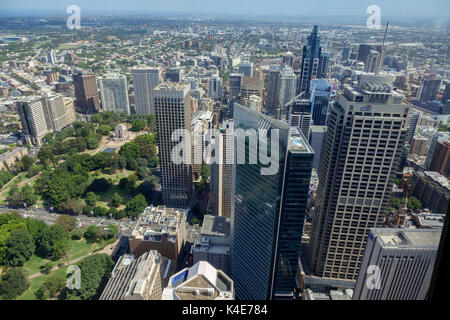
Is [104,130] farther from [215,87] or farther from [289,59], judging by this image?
[289,59]

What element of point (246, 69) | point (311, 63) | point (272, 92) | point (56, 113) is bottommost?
point (56, 113)

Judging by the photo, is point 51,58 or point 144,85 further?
point 51,58

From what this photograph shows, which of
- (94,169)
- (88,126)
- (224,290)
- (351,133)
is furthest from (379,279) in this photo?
(88,126)

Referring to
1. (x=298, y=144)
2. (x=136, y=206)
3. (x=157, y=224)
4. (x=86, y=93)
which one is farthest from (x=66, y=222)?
(x=86, y=93)

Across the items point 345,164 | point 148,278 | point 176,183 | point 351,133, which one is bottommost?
point 176,183

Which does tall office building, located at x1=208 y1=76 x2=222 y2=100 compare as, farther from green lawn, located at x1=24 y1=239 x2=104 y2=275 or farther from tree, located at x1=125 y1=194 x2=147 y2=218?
green lawn, located at x1=24 y1=239 x2=104 y2=275
